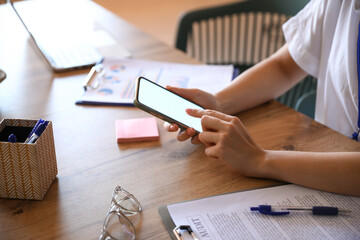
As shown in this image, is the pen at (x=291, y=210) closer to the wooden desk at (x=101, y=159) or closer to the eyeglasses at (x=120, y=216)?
the wooden desk at (x=101, y=159)

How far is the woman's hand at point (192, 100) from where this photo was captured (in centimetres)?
92

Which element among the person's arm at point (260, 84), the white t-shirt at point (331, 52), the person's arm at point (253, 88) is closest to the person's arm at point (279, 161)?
the person's arm at point (253, 88)

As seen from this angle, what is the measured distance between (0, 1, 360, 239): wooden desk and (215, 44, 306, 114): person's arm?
29 mm

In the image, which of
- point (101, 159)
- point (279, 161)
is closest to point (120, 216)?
point (101, 159)

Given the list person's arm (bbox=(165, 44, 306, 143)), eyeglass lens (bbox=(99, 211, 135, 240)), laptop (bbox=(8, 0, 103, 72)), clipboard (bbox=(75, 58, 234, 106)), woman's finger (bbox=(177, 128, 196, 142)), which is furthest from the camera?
laptop (bbox=(8, 0, 103, 72))

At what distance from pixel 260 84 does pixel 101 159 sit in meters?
0.49

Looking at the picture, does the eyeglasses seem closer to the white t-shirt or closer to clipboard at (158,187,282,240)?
clipboard at (158,187,282,240)

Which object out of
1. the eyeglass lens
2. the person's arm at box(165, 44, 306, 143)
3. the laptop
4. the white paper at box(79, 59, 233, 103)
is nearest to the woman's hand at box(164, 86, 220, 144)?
the person's arm at box(165, 44, 306, 143)

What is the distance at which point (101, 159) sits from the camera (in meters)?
0.88

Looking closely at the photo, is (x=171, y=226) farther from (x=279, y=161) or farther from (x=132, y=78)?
(x=132, y=78)

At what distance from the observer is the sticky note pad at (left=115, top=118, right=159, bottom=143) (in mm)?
947

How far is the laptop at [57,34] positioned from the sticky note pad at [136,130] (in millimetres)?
380

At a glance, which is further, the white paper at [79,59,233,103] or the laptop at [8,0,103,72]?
the laptop at [8,0,103,72]

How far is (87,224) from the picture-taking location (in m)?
0.71
